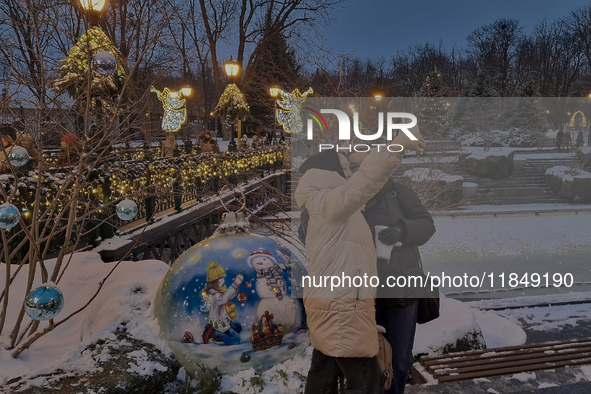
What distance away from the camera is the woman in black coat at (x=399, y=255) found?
9.24 feet

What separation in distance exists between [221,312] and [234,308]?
0.10 metres

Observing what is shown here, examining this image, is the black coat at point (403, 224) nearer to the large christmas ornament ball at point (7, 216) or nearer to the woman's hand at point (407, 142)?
the woman's hand at point (407, 142)

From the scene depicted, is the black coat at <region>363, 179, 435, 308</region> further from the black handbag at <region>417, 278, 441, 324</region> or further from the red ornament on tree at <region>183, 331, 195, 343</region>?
the red ornament on tree at <region>183, 331, 195, 343</region>

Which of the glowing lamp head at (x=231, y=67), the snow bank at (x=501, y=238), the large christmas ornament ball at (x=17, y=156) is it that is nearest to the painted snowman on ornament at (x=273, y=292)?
the large christmas ornament ball at (x=17, y=156)

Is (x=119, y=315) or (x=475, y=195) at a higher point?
(x=475, y=195)

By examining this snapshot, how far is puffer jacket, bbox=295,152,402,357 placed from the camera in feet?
7.94

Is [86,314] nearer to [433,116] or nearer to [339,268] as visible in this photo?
[339,268]

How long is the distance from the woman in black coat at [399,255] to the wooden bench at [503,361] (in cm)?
129

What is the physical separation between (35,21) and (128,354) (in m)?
2.73

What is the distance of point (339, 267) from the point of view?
246cm

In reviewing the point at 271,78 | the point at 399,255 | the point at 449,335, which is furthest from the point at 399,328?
the point at 271,78

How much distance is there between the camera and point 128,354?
11.5 ft

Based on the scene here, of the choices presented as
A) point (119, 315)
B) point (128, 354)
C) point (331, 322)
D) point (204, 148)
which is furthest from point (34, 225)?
point (204, 148)

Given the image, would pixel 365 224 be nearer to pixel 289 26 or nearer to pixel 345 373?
pixel 345 373
